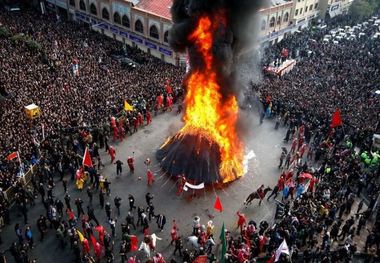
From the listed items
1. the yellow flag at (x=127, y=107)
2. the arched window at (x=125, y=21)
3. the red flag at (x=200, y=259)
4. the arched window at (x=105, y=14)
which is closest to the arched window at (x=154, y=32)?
the arched window at (x=125, y=21)

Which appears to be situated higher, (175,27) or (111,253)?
(175,27)

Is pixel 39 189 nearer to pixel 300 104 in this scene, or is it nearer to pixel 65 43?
pixel 300 104

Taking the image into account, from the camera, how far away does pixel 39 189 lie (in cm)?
2069

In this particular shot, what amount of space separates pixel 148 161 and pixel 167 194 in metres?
3.28

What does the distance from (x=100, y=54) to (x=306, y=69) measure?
21117mm

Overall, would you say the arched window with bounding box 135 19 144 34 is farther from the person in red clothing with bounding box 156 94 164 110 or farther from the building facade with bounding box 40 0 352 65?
the person in red clothing with bounding box 156 94 164 110

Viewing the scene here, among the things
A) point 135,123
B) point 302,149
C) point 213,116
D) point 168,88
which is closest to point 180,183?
point 213,116

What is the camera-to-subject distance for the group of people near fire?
1797 centimetres

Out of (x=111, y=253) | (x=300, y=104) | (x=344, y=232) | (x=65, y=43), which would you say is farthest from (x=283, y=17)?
(x=111, y=253)

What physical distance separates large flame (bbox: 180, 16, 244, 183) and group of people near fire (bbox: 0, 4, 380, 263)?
293 centimetres

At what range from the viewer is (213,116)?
24.4m

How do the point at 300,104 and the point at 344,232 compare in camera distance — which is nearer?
the point at 344,232

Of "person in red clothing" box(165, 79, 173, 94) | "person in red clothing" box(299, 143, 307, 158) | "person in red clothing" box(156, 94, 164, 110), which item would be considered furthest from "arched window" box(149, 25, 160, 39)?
"person in red clothing" box(299, 143, 307, 158)

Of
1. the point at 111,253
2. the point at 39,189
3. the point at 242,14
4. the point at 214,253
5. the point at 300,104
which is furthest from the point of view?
the point at 300,104
